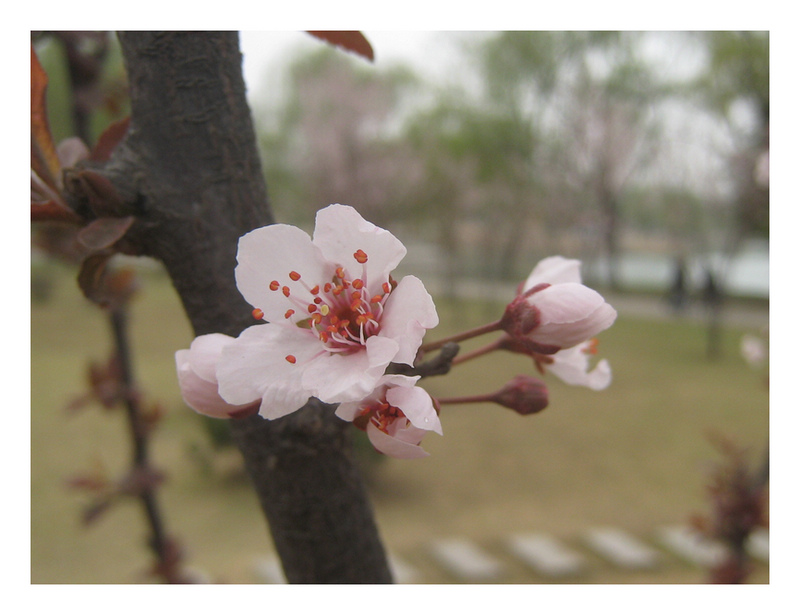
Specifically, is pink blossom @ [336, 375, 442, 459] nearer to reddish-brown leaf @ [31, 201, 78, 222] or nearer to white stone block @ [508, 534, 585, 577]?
reddish-brown leaf @ [31, 201, 78, 222]

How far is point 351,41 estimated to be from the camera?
0.43 m

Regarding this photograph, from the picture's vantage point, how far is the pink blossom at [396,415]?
0.86 ft

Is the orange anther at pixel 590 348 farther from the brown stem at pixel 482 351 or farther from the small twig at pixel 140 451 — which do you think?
the small twig at pixel 140 451

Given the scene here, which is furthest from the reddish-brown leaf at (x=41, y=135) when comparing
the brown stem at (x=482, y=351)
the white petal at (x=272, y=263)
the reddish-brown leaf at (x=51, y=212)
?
the brown stem at (x=482, y=351)

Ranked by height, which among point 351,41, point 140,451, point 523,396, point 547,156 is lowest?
point 140,451

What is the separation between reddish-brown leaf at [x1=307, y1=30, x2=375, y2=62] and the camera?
427mm

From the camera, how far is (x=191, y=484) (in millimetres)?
2807

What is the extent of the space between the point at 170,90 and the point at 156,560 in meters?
0.96

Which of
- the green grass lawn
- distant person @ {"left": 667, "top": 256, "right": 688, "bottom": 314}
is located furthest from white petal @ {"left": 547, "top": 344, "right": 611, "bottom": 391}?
distant person @ {"left": 667, "top": 256, "right": 688, "bottom": 314}

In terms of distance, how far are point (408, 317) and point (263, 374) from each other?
0.24ft

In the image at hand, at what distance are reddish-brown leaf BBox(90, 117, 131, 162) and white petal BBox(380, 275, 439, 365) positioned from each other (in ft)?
0.86

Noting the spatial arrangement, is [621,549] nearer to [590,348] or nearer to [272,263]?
[590,348]

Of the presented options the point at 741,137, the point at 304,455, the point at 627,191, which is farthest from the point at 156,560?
the point at 627,191

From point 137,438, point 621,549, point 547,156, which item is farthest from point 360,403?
point 547,156
